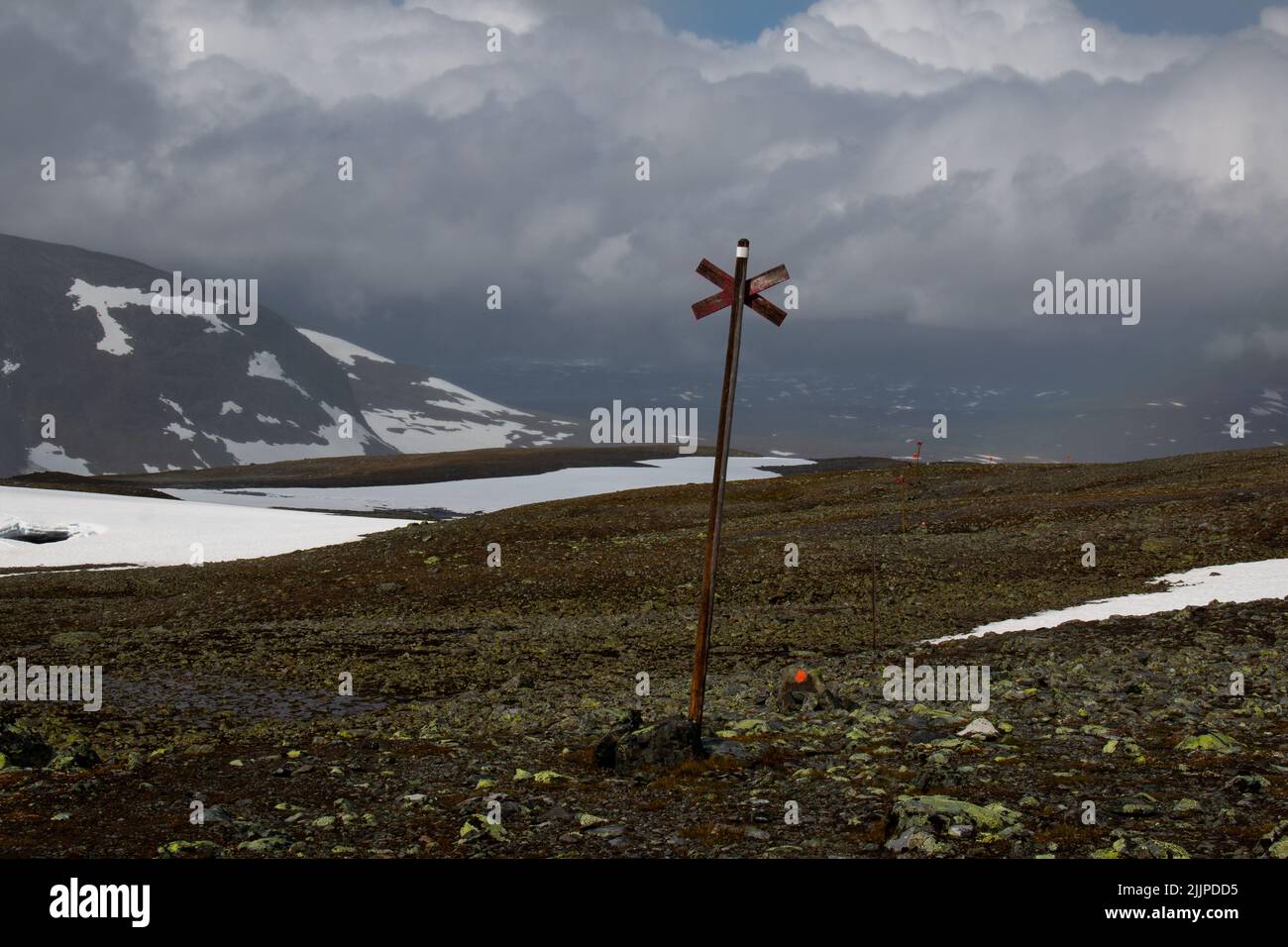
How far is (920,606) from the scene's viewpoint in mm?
37000

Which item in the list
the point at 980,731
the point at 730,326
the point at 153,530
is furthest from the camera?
the point at 153,530

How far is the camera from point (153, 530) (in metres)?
68.2

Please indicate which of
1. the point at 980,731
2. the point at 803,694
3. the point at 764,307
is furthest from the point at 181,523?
the point at 980,731

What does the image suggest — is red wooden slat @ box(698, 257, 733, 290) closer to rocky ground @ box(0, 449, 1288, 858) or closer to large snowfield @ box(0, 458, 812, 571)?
rocky ground @ box(0, 449, 1288, 858)

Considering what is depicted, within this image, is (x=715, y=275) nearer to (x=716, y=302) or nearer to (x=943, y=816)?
(x=716, y=302)

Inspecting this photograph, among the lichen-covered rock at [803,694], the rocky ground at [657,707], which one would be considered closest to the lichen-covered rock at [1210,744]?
the rocky ground at [657,707]

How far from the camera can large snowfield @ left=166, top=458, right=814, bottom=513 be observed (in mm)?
112062

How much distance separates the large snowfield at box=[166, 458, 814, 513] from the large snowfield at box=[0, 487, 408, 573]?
1115 inches

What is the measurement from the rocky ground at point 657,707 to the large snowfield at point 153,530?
10.3 metres

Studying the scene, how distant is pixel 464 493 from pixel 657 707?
9990 centimetres
